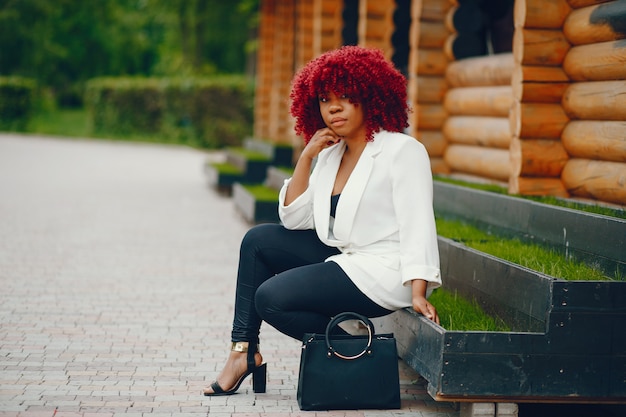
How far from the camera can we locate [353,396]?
4258mm

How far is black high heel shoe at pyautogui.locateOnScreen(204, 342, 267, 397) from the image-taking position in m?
4.56

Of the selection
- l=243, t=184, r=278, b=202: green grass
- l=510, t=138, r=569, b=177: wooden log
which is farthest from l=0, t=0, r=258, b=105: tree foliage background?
l=510, t=138, r=569, b=177: wooden log

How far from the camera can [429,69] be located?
9.09m

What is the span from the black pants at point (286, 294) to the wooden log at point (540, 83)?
2.61m

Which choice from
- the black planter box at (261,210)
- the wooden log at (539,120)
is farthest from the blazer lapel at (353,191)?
the black planter box at (261,210)

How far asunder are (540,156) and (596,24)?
3.31 ft

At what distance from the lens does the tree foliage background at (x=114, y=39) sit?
3644cm

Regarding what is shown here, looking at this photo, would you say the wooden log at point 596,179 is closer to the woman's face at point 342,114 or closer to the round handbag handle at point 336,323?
the woman's face at point 342,114

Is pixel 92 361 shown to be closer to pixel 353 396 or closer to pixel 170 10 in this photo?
pixel 353 396

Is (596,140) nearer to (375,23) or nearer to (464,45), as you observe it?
(464,45)

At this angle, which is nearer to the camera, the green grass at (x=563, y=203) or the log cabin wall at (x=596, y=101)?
the green grass at (x=563, y=203)

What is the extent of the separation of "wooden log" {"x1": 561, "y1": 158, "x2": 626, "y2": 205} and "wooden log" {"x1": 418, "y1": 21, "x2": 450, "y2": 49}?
2840 mm

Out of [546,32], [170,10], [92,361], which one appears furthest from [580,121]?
[170,10]

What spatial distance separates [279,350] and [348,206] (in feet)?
4.87
